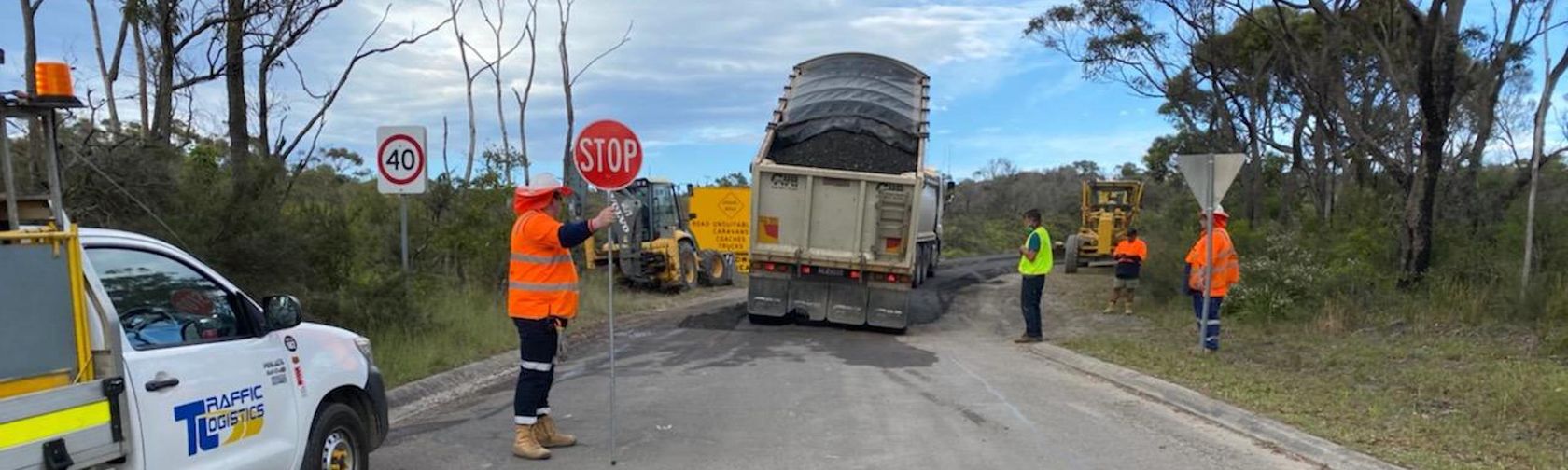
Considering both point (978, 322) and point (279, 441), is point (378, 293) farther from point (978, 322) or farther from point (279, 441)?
point (978, 322)

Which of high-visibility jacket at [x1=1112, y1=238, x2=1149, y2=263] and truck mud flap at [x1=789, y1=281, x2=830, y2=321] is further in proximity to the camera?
high-visibility jacket at [x1=1112, y1=238, x2=1149, y2=263]

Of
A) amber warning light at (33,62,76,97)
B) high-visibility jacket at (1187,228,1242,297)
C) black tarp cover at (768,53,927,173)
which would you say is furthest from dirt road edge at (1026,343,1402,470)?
amber warning light at (33,62,76,97)

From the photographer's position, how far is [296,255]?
9516mm

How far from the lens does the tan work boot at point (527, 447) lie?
6434mm

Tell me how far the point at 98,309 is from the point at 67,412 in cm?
37

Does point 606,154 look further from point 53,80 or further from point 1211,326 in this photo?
point 1211,326

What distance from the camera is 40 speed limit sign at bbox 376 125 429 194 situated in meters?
10.0

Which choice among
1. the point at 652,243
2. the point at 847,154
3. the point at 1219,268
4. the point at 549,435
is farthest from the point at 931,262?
the point at 549,435

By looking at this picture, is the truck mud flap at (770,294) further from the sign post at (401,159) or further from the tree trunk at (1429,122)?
the tree trunk at (1429,122)

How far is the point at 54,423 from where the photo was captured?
11.4 feet

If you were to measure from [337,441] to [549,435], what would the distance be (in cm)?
163

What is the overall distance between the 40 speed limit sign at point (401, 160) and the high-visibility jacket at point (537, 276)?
13.8 ft

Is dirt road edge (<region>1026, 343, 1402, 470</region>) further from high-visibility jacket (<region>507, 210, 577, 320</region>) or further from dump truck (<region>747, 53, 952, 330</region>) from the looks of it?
high-visibility jacket (<region>507, 210, 577, 320</region>)

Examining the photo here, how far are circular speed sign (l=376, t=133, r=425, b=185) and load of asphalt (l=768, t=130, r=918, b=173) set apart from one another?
19.6 ft
